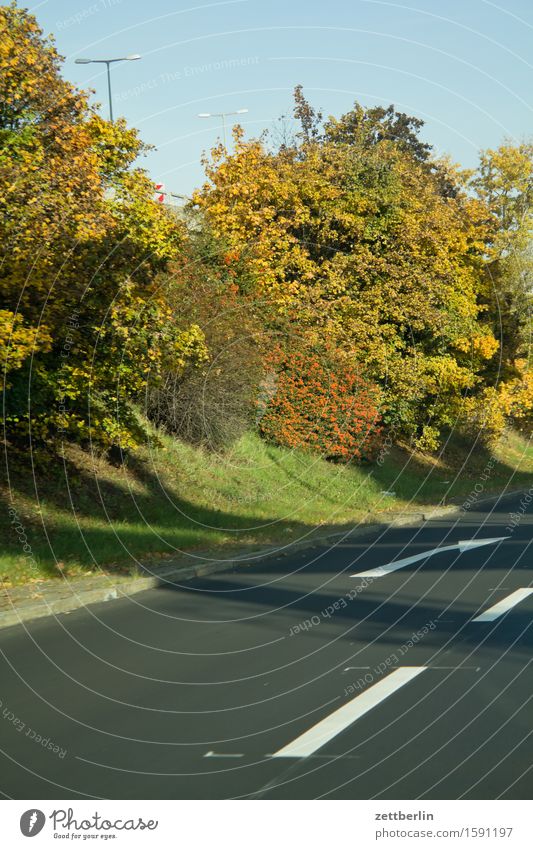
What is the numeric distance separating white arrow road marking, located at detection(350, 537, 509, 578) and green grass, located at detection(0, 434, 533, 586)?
3.34m

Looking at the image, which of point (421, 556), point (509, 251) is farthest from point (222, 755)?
point (509, 251)

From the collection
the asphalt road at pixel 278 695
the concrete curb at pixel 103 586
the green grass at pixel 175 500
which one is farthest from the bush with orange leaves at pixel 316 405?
the asphalt road at pixel 278 695

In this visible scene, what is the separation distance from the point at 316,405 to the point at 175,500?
1138 cm

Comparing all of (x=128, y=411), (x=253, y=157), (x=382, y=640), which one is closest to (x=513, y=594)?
(x=382, y=640)

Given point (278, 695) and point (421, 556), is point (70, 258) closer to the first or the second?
point (421, 556)

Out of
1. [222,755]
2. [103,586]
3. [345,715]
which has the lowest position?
[103,586]

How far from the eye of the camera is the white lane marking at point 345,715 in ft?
22.7

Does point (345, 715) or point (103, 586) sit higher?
point (345, 715)

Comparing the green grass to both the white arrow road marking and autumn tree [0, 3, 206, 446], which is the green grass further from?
the white arrow road marking

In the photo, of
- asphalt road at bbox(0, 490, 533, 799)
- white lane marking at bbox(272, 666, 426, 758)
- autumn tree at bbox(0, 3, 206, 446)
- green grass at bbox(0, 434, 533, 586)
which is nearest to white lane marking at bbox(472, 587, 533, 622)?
asphalt road at bbox(0, 490, 533, 799)

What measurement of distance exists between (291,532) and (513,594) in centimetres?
961

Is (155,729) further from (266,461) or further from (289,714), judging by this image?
(266,461)

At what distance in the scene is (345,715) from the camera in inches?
307

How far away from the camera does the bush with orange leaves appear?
34219 millimetres
